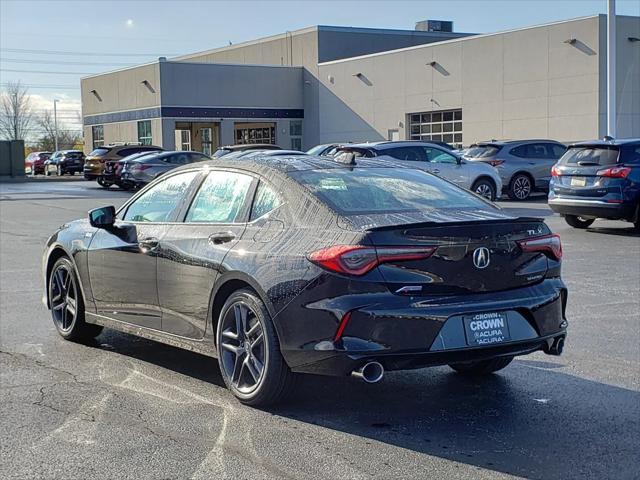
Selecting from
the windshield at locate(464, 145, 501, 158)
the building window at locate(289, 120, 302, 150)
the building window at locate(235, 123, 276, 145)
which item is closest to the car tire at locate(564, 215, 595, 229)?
the windshield at locate(464, 145, 501, 158)

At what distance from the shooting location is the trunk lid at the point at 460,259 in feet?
16.7

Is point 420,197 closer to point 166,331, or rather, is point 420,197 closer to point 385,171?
point 385,171

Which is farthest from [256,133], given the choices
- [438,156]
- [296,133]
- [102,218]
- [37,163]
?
[102,218]

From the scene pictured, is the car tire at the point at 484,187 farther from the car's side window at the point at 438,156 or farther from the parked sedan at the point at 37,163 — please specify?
the parked sedan at the point at 37,163

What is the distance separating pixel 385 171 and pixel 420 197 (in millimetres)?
502

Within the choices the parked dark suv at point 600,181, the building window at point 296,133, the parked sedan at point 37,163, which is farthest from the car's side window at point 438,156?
the parked sedan at point 37,163

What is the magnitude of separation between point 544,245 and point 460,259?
0.72 meters

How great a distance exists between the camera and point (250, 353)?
18.4ft

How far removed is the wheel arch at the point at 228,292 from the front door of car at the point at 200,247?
0.05 metres

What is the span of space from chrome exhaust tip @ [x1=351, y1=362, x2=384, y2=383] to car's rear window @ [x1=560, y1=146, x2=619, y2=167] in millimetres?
11853

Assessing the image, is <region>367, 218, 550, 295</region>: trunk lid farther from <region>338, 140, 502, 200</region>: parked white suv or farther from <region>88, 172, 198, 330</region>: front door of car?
<region>338, 140, 502, 200</region>: parked white suv

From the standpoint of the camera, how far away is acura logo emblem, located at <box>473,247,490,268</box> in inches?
206

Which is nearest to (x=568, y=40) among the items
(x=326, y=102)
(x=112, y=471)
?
(x=326, y=102)

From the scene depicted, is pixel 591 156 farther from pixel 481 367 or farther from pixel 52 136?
pixel 52 136
